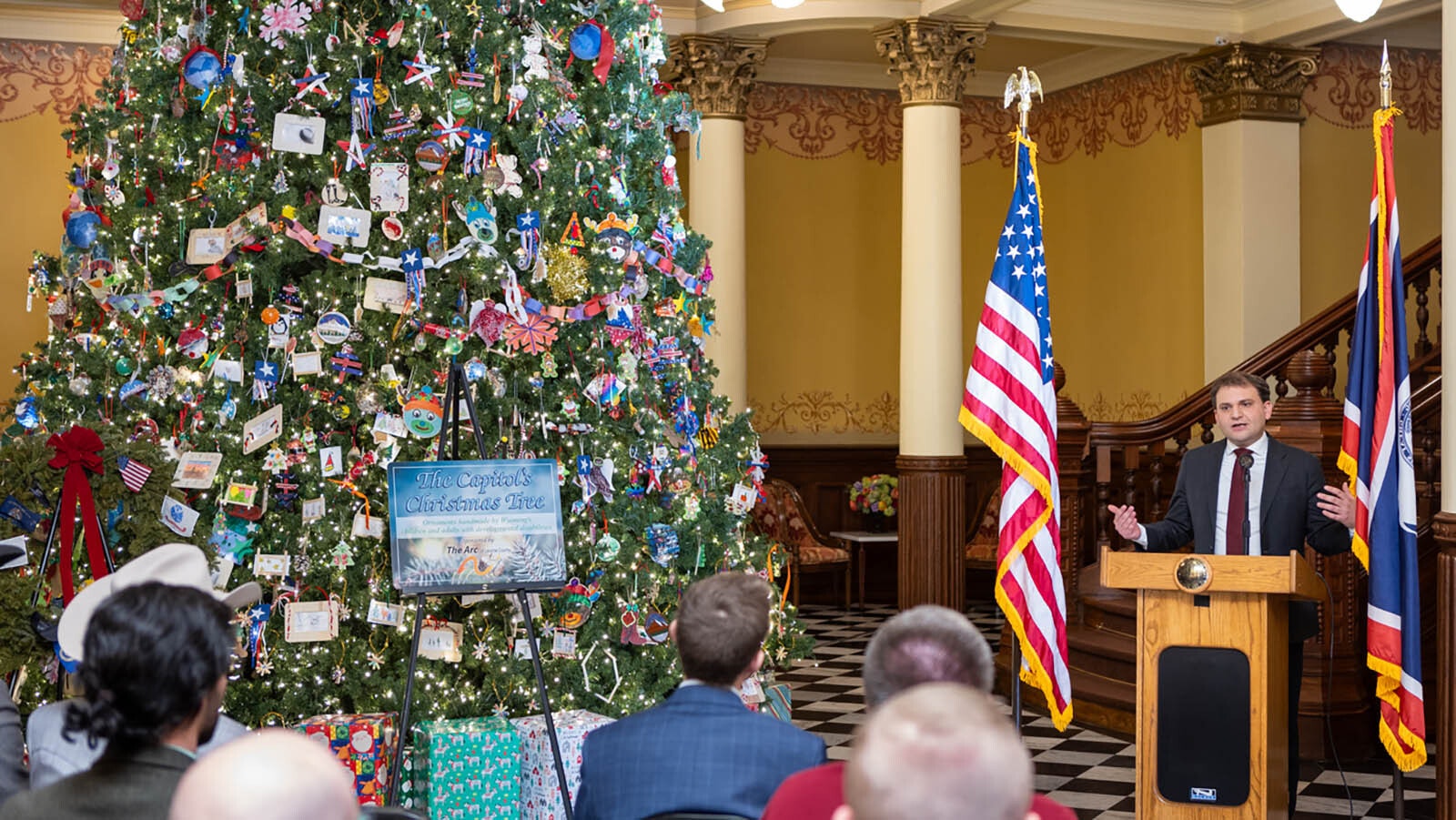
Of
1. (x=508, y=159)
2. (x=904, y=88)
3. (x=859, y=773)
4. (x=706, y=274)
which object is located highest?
(x=904, y=88)

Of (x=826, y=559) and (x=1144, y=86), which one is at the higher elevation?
(x=1144, y=86)

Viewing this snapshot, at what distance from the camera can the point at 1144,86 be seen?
11.8 meters

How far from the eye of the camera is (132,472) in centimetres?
470

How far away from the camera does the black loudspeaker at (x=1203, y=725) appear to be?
4.87 meters

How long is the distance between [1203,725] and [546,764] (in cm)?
202

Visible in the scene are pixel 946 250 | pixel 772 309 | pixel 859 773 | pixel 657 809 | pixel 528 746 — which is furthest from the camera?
pixel 772 309

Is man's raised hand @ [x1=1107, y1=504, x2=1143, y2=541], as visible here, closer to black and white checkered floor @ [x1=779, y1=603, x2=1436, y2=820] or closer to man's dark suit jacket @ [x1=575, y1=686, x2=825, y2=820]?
black and white checkered floor @ [x1=779, y1=603, x2=1436, y2=820]

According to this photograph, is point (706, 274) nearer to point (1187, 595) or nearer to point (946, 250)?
point (1187, 595)

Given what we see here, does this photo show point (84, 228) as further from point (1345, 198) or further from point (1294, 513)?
point (1345, 198)

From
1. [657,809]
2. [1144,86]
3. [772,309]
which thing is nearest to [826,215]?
[772,309]

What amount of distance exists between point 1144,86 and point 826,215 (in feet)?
8.65

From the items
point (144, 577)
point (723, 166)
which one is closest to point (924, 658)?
point (144, 577)

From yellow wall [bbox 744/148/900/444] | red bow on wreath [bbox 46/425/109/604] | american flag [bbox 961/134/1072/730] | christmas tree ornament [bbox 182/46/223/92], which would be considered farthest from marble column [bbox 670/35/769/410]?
red bow on wreath [bbox 46/425/109/604]

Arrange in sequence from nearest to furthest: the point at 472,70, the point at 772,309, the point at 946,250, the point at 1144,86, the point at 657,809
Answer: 1. the point at 657,809
2. the point at 472,70
3. the point at 946,250
4. the point at 1144,86
5. the point at 772,309
